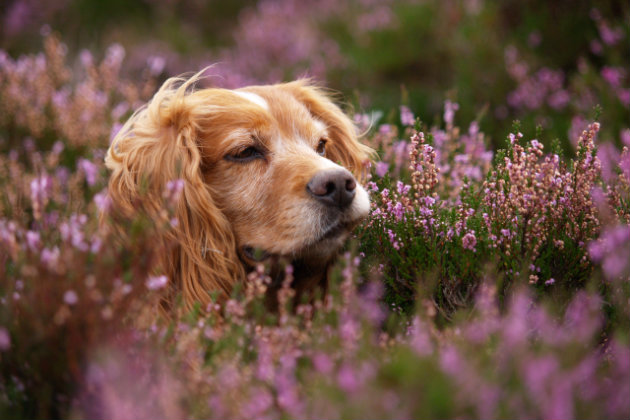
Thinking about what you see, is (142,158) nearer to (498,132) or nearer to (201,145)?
(201,145)

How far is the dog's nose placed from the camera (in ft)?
8.71

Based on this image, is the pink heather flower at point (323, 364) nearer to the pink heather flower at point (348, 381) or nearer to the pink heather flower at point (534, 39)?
the pink heather flower at point (348, 381)

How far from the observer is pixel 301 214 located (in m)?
2.68

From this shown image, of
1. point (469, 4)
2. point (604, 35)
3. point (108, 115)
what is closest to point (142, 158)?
point (108, 115)

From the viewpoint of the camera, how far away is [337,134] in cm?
371

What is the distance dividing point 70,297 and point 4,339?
216 mm

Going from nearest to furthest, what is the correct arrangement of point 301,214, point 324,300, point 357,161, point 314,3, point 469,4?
1. point 301,214
2. point 324,300
3. point 357,161
4. point 469,4
5. point 314,3

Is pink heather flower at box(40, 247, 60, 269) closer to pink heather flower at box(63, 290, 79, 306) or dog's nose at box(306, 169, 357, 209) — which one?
pink heather flower at box(63, 290, 79, 306)

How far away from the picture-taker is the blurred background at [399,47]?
5.50 metres

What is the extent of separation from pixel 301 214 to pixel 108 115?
307 centimetres

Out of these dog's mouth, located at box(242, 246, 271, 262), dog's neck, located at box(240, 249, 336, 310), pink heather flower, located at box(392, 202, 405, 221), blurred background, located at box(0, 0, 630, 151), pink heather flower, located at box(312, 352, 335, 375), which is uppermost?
pink heather flower, located at box(312, 352, 335, 375)

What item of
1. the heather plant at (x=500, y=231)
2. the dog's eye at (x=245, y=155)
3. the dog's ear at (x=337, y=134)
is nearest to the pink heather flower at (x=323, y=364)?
the heather plant at (x=500, y=231)

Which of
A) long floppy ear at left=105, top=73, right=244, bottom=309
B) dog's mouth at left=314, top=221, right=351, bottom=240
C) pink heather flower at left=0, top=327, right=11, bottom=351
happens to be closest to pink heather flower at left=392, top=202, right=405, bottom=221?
dog's mouth at left=314, top=221, right=351, bottom=240

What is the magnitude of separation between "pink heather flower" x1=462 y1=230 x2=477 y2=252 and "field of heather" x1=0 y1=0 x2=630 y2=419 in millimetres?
10
